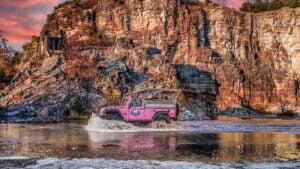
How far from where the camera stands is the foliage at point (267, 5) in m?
117

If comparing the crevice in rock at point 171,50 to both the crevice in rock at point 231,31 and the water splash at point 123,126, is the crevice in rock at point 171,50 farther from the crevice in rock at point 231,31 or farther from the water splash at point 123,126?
the water splash at point 123,126

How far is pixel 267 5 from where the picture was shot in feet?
391

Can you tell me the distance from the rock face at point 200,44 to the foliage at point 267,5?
53.4 feet

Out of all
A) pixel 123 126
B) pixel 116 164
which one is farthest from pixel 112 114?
pixel 116 164

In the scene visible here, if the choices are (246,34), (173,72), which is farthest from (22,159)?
(246,34)

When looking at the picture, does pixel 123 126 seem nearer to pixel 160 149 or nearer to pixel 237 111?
pixel 160 149

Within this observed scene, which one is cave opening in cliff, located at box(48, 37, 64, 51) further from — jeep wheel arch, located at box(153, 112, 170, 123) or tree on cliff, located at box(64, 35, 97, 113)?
jeep wheel arch, located at box(153, 112, 170, 123)

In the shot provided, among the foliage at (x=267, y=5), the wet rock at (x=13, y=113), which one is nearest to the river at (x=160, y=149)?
the wet rock at (x=13, y=113)

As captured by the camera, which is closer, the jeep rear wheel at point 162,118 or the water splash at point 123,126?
the water splash at point 123,126

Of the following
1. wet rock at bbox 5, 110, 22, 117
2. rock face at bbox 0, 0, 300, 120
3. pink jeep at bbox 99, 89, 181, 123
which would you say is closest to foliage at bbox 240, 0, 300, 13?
rock face at bbox 0, 0, 300, 120

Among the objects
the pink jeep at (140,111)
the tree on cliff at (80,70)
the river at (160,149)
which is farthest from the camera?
the tree on cliff at (80,70)

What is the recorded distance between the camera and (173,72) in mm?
81750

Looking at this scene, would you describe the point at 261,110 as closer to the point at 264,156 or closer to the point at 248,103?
the point at 248,103

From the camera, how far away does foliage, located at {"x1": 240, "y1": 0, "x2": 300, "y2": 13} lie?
117m
